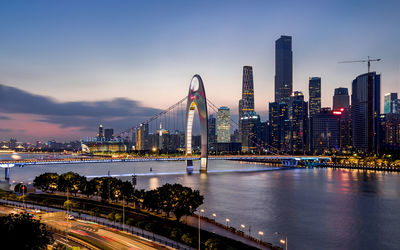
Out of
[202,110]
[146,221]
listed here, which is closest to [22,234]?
[146,221]

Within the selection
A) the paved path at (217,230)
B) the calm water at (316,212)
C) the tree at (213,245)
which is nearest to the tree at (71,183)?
the calm water at (316,212)

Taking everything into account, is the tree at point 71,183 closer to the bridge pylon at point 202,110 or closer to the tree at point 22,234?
the tree at point 22,234

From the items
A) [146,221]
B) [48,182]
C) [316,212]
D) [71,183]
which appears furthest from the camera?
[48,182]

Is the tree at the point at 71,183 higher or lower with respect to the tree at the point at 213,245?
higher

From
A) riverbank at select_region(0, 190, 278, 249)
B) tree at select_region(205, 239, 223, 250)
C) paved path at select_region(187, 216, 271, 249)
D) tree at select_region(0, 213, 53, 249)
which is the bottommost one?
paved path at select_region(187, 216, 271, 249)

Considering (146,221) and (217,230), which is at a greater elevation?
(146,221)

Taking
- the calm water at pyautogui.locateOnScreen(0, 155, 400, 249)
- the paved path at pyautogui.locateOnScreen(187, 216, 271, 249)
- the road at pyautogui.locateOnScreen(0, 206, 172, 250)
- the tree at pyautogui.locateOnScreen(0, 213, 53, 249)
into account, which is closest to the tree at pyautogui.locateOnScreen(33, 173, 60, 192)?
the road at pyautogui.locateOnScreen(0, 206, 172, 250)

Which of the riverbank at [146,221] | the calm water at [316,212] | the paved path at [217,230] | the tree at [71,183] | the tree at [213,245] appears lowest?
the calm water at [316,212]

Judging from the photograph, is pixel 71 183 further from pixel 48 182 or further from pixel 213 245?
pixel 213 245

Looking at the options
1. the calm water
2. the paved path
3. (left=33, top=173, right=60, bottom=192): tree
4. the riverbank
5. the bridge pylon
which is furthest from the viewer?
the bridge pylon

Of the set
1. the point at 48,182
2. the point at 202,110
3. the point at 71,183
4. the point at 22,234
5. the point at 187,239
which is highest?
the point at 202,110

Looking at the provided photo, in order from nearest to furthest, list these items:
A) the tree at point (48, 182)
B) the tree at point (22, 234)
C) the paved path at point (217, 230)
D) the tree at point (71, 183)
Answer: the tree at point (22, 234) < the paved path at point (217, 230) < the tree at point (71, 183) < the tree at point (48, 182)

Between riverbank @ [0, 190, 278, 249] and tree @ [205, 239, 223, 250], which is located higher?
tree @ [205, 239, 223, 250]

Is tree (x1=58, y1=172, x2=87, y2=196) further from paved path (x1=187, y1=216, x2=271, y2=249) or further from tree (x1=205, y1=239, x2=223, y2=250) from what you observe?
tree (x1=205, y1=239, x2=223, y2=250)
